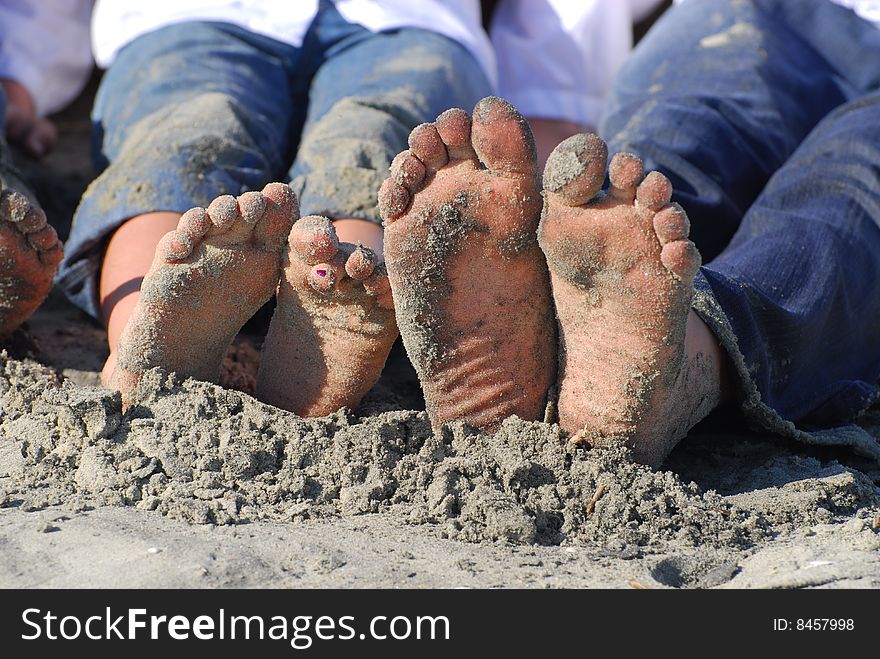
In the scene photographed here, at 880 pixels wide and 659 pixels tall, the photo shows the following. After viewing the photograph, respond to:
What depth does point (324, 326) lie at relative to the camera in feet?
4.43

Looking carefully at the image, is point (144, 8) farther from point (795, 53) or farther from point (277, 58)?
point (795, 53)

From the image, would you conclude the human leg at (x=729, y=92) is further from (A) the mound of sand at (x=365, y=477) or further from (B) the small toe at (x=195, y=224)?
(B) the small toe at (x=195, y=224)

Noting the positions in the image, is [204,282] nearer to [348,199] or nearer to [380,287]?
[380,287]

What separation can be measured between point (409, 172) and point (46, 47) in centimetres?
182

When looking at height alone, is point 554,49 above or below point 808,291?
below

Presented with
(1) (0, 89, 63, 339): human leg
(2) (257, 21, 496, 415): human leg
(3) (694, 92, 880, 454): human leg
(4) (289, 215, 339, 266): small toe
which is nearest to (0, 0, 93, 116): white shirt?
(2) (257, 21, 496, 415): human leg

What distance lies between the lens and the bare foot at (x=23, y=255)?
145cm

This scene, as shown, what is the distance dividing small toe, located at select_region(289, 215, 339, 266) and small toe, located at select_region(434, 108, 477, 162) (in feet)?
0.63

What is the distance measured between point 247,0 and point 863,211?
140 centimetres

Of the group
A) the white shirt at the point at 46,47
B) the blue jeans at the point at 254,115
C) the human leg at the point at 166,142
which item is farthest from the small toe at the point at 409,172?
the white shirt at the point at 46,47

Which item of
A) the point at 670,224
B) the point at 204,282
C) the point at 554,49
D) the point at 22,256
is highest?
the point at 670,224

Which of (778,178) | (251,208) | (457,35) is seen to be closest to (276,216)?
(251,208)

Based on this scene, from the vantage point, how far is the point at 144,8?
2.25 m

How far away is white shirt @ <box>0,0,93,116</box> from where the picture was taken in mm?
2566
